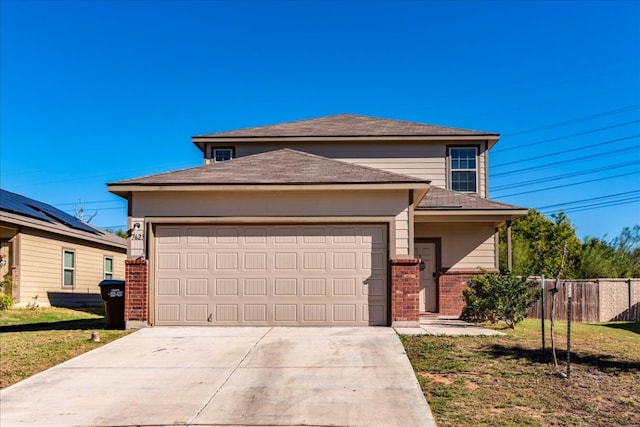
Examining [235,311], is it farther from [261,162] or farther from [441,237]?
[441,237]

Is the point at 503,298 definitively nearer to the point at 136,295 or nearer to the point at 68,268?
the point at 136,295

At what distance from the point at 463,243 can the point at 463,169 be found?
246 cm

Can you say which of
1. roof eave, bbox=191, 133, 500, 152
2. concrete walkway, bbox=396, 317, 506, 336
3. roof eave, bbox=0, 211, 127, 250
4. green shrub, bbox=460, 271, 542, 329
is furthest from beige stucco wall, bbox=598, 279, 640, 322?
roof eave, bbox=0, 211, 127, 250

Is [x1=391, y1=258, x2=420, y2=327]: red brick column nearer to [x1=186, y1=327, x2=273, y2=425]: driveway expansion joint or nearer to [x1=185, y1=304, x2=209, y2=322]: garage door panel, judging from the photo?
[x1=186, y1=327, x2=273, y2=425]: driveway expansion joint

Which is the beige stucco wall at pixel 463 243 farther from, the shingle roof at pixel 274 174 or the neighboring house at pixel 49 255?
the neighboring house at pixel 49 255

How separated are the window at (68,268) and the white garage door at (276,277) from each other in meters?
11.1

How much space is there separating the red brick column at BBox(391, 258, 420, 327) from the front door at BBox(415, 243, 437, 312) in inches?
194

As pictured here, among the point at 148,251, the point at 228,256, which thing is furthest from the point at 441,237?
the point at 148,251

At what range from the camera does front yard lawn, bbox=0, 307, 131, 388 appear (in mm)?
9297

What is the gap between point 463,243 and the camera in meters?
17.3

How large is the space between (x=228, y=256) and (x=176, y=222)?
132 centimetres

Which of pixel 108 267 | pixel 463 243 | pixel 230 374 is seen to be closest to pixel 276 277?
pixel 230 374

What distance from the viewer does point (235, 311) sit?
1275 centimetres

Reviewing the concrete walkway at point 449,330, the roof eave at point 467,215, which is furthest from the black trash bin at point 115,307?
the roof eave at point 467,215
